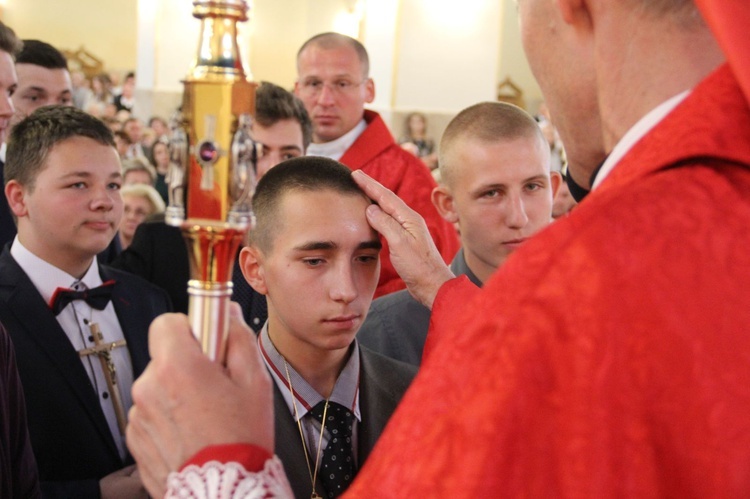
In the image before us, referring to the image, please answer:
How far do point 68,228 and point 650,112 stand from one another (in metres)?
2.06

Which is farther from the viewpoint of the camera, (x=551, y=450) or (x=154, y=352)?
(x=154, y=352)

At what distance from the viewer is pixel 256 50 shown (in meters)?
17.2

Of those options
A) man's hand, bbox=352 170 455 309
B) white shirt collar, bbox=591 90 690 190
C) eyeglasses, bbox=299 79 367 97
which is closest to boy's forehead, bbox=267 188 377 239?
man's hand, bbox=352 170 455 309

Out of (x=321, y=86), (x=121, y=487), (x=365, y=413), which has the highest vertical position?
(x=321, y=86)

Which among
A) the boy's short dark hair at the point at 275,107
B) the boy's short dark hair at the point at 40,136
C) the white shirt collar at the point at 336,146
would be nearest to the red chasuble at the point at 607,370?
the boy's short dark hair at the point at 40,136

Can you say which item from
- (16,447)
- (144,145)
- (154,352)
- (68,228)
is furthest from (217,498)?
(144,145)

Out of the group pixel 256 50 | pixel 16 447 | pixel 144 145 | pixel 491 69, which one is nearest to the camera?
pixel 16 447

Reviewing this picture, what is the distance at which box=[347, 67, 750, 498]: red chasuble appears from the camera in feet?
2.58

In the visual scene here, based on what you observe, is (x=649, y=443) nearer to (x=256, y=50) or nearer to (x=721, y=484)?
(x=721, y=484)

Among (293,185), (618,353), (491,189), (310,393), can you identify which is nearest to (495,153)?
(491,189)

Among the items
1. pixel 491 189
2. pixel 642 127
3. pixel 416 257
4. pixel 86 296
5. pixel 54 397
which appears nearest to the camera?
pixel 642 127

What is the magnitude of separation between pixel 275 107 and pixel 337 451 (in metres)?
2.05

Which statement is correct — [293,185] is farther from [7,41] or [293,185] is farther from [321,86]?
[321,86]

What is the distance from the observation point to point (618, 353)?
795mm
